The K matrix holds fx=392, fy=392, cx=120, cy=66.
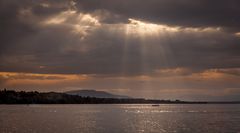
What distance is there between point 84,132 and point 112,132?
23.8 ft

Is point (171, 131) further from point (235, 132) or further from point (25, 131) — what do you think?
point (25, 131)

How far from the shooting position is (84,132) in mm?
100500

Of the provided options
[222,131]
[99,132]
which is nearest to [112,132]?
[99,132]

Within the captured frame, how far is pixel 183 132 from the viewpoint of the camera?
97.6 metres

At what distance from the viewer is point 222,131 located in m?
101

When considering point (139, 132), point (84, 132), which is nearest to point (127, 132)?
point (139, 132)

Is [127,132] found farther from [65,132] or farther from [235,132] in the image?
[235,132]

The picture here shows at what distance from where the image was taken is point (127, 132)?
3967 inches

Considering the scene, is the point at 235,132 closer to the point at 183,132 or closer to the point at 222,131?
the point at 222,131

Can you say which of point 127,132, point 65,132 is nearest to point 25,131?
point 65,132

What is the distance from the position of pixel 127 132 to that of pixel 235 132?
27.1 metres

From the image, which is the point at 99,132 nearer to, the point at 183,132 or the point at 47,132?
the point at 47,132

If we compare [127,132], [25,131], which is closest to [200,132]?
[127,132]

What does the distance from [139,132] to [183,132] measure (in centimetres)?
1201
